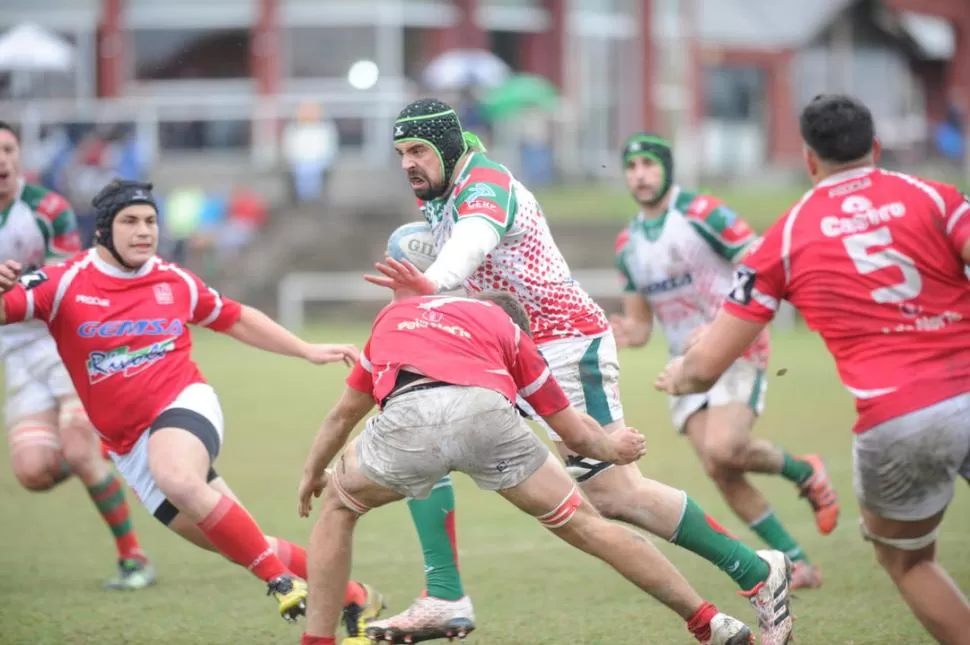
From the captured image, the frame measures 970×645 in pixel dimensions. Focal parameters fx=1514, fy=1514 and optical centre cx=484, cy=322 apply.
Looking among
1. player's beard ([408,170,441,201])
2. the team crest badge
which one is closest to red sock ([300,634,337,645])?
player's beard ([408,170,441,201])

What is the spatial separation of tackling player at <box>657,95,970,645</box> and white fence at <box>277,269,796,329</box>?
1772cm

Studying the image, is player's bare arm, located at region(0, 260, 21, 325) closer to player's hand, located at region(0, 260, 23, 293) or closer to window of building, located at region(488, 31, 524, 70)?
player's hand, located at region(0, 260, 23, 293)

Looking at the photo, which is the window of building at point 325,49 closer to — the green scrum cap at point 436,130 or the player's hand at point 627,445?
the green scrum cap at point 436,130

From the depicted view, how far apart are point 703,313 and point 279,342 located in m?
2.58

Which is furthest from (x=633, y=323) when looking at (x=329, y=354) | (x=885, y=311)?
(x=885, y=311)

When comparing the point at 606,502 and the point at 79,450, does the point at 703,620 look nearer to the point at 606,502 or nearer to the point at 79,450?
the point at 606,502

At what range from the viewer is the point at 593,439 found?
560 cm

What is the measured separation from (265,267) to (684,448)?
13.5m

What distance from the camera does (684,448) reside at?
1321cm

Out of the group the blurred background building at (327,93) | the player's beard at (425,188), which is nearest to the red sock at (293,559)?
the player's beard at (425,188)

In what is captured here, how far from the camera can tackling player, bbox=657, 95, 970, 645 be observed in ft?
16.5

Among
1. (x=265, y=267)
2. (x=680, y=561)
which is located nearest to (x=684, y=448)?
(x=680, y=561)

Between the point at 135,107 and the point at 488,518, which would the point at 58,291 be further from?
the point at 135,107

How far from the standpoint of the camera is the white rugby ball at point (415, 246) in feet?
20.1
